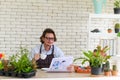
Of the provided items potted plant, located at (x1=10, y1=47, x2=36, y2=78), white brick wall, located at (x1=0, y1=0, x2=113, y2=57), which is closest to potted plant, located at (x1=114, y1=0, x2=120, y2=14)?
white brick wall, located at (x1=0, y1=0, x2=113, y2=57)

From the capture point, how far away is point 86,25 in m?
6.51

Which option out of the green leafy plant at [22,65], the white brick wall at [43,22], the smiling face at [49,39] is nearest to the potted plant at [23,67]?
the green leafy plant at [22,65]

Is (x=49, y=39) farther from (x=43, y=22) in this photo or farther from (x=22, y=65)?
(x=22, y=65)

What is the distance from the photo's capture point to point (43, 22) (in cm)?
635

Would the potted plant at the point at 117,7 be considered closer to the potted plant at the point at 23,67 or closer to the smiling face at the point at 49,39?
the smiling face at the point at 49,39

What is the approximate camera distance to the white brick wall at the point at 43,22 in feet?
20.3

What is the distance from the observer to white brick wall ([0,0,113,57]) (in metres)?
6.20

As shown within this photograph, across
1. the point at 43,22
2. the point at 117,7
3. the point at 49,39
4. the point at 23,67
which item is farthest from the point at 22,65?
the point at 117,7

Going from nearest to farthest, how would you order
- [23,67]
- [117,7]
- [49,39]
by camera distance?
1. [23,67]
2. [49,39]
3. [117,7]

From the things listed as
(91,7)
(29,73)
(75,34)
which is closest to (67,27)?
(75,34)

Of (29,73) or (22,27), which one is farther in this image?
(22,27)

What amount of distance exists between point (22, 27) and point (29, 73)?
2.84 m

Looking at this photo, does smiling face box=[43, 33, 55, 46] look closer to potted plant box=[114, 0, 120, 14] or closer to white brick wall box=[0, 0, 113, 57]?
white brick wall box=[0, 0, 113, 57]

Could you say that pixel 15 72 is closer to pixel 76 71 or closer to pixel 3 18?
pixel 76 71
